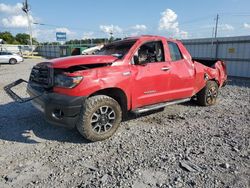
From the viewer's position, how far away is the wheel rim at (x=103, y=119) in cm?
432

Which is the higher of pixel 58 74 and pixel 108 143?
pixel 58 74

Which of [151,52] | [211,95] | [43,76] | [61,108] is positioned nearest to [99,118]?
[61,108]

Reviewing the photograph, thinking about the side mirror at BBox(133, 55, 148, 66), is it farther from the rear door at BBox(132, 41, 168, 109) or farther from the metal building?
the metal building

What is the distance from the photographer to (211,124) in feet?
17.4

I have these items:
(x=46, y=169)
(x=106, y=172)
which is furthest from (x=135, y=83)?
(x=46, y=169)

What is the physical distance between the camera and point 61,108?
3.99 m

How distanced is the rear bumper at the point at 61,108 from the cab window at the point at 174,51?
2.55 m

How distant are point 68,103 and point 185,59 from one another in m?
3.19

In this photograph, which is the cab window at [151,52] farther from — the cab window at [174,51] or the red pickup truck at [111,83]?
the cab window at [174,51]

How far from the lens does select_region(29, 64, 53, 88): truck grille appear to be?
4195mm

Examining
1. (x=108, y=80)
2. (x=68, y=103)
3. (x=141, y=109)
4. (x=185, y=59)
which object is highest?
(x=185, y=59)

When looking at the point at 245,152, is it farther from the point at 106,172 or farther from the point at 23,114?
the point at 23,114

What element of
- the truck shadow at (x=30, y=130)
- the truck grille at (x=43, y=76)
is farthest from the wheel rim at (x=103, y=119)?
the truck grille at (x=43, y=76)

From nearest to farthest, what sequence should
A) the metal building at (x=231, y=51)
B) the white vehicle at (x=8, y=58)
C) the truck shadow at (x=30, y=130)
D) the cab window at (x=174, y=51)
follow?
the truck shadow at (x=30, y=130)
the cab window at (x=174, y=51)
the metal building at (x=231, y=51)
the white vehicle at (x=8, y=58)
